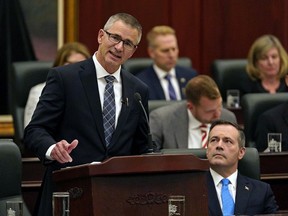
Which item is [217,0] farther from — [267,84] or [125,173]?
[125,173]

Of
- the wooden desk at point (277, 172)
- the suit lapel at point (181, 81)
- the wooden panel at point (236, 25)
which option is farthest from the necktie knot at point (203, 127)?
the wooden panel at point (236, 25)

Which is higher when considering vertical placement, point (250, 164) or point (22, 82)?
point (22, 82)

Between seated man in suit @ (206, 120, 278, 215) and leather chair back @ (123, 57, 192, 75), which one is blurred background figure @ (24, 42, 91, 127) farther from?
seated man in suit @ (206, 120, 278, 215)

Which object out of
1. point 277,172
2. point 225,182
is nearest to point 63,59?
point 277,172

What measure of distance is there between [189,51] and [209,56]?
192mm

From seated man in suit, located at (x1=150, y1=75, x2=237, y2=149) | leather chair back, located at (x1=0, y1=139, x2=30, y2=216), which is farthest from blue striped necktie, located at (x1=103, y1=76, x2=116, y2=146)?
seated man in suit, located at (x1=150, y1=75, x2=237, y2=149)

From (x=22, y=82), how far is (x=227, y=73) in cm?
190

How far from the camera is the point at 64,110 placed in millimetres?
4484

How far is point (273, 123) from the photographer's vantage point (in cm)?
674

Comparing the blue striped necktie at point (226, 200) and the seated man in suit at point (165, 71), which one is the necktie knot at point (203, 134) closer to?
the blue striped necktie at point (226, 200)

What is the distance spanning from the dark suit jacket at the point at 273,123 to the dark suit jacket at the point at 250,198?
137 cm

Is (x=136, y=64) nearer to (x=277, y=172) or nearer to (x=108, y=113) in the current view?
(x=277, y=172)

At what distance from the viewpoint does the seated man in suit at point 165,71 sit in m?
8.23

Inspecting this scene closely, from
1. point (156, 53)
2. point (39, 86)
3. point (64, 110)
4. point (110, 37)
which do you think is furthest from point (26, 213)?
point (156, 53)
